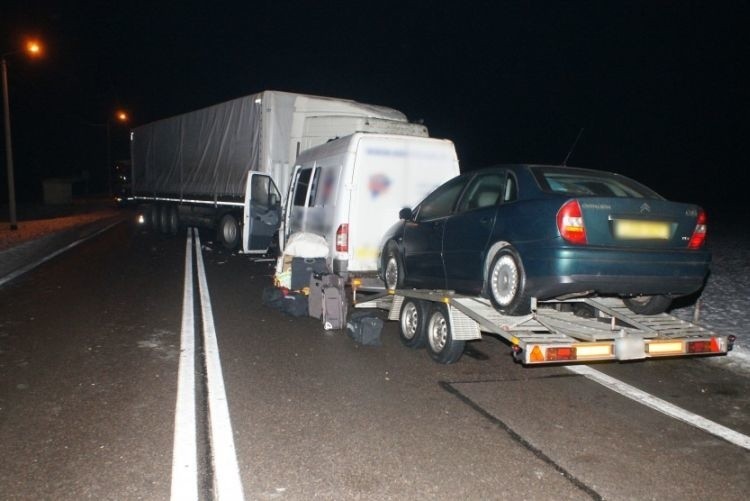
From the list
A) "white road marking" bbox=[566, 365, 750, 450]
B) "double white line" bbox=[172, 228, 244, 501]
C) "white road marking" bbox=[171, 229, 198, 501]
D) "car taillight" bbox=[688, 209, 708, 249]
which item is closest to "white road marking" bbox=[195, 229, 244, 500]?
"double white line" bbox=[172, 228, 244, 501]

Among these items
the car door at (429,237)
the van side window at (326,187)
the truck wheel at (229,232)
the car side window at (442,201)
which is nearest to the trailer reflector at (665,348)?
the car door at (429,237)

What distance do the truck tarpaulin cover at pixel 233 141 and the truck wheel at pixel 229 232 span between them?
0.70 metres

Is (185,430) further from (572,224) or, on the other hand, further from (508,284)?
(572,224)

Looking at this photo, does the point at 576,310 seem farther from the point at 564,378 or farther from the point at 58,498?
the point at 58,498

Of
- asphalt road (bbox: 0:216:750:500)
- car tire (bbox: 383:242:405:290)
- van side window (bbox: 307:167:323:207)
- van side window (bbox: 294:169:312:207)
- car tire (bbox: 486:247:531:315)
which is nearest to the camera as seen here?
asphalt road (bbox: 0:216:750:500)

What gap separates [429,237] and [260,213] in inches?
323

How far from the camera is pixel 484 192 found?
6.60 meters

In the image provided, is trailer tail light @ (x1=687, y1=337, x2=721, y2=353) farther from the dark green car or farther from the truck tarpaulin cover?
the truck tarpaulin cover

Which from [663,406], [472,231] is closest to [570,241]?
[472,231]

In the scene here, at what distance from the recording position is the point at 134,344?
7.00 m

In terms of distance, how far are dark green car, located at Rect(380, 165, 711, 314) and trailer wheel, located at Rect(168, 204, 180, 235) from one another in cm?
1761

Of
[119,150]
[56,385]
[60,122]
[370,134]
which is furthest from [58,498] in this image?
[119,150]

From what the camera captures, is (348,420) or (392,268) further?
(392,268)

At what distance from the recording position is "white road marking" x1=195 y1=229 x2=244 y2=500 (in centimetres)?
367
